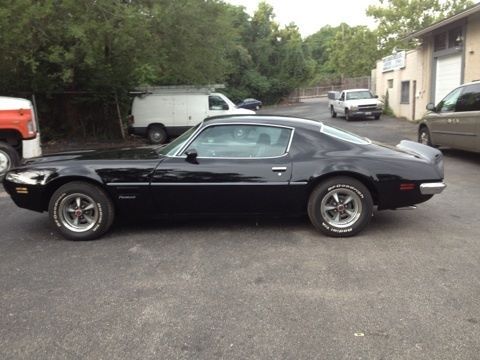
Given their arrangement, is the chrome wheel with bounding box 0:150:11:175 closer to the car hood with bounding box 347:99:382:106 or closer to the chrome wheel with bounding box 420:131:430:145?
the chrome wheel with bounding box 420:131:430:145

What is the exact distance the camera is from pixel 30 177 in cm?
530

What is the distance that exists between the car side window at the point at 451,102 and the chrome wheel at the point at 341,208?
21.1 feet

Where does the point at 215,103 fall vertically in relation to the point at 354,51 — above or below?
below

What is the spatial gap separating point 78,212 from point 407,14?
162ft

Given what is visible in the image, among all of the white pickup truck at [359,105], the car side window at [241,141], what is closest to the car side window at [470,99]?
the car side window at [241,141]

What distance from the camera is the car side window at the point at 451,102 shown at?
1043 centimetres

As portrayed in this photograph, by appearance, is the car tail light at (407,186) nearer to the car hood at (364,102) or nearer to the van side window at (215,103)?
the van side window at (215,103)

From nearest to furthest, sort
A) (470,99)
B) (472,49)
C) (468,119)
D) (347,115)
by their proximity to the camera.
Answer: (468,119) < (470,99) < (472,49) < (347,115)

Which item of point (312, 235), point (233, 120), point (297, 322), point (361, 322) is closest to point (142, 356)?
point (297, 322)

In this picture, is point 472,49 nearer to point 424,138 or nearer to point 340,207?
point 424,138

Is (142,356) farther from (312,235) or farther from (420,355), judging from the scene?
(312,235)

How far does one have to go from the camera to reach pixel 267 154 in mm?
5328

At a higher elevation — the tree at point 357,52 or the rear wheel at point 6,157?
the tree at point 357,52

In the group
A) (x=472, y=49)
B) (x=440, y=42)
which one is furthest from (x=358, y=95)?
(x=472, y=49)
